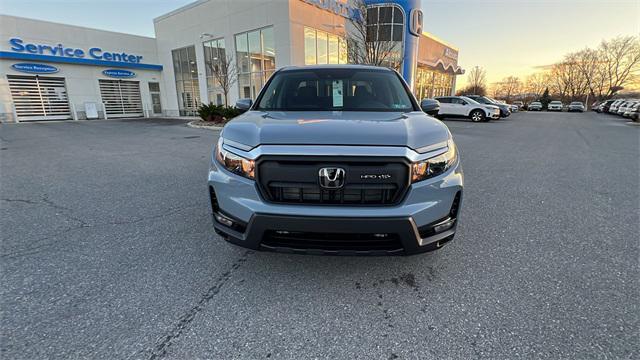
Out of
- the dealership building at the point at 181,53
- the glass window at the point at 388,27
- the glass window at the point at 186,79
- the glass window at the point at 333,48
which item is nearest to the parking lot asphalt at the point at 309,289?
the glass window at the point at 388,27

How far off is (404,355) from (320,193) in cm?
108

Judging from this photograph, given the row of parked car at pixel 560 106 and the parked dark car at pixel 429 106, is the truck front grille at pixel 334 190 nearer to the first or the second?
the parked dark car at pixel 429 106

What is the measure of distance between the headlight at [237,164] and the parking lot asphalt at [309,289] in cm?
92

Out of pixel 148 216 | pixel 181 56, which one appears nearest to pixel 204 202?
pixel 148 216

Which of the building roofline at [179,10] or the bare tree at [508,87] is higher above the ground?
the building roofline at [179,10]

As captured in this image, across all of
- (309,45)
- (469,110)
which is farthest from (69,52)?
(469,110)

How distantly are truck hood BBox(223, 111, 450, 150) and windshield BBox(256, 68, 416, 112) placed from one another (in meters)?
0.57

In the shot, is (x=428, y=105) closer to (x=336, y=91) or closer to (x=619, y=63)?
(x=336, y=91)

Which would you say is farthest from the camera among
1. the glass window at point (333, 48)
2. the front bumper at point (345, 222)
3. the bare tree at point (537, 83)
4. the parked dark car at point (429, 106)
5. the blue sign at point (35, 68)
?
the bare tree at point (537, 83)

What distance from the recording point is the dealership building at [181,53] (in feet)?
64.4

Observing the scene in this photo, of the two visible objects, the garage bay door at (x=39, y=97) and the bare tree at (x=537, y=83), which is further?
the bare tree at (x=537, y=83)

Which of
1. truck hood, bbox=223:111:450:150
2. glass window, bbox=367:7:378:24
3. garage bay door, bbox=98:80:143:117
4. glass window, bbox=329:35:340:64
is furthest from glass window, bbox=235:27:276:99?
truck hood, bbox=223:111:450:150

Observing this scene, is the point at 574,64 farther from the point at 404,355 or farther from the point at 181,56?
the point at 404,355

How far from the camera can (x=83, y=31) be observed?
23.3 meters
